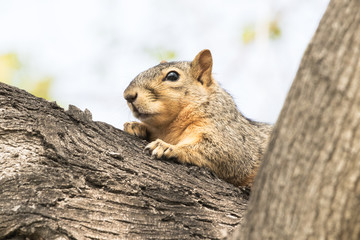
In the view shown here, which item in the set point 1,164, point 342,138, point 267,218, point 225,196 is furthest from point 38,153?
point 342,138

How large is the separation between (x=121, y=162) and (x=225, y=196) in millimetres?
826

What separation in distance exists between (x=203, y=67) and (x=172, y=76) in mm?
450

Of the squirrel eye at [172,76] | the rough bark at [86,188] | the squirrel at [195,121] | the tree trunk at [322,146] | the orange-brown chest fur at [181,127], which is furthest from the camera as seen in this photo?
the squirrel eye at [172,76]

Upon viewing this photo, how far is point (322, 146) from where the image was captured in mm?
1729

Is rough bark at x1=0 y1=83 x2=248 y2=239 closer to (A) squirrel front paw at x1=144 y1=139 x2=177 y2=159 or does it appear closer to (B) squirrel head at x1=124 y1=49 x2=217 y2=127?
(A) squirrel front paw at x1=144 y1=139 x2=177 y2=159

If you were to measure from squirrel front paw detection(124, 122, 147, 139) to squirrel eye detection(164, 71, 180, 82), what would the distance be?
567mm

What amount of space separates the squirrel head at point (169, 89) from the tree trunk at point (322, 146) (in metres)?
2.64

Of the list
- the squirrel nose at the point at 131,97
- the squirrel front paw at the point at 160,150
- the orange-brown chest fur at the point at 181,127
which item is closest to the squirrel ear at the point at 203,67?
the orange-brown chest fur at the point at 181,127

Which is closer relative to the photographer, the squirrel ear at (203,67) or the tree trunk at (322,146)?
the tree trunk at (322,146)

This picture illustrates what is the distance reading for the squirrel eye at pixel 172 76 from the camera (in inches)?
189

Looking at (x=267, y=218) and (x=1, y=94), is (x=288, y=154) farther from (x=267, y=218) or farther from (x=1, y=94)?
(x=1, y=94)

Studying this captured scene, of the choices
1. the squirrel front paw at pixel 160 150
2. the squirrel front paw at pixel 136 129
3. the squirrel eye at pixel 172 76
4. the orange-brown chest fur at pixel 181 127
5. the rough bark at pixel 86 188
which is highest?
the squirrel eye at pixel 172 76

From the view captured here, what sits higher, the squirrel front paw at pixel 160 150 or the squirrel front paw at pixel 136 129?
the squirrel front paw at pixel 136 129

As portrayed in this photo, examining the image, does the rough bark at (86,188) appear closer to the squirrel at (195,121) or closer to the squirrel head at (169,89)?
the squirrel at (195,121)
